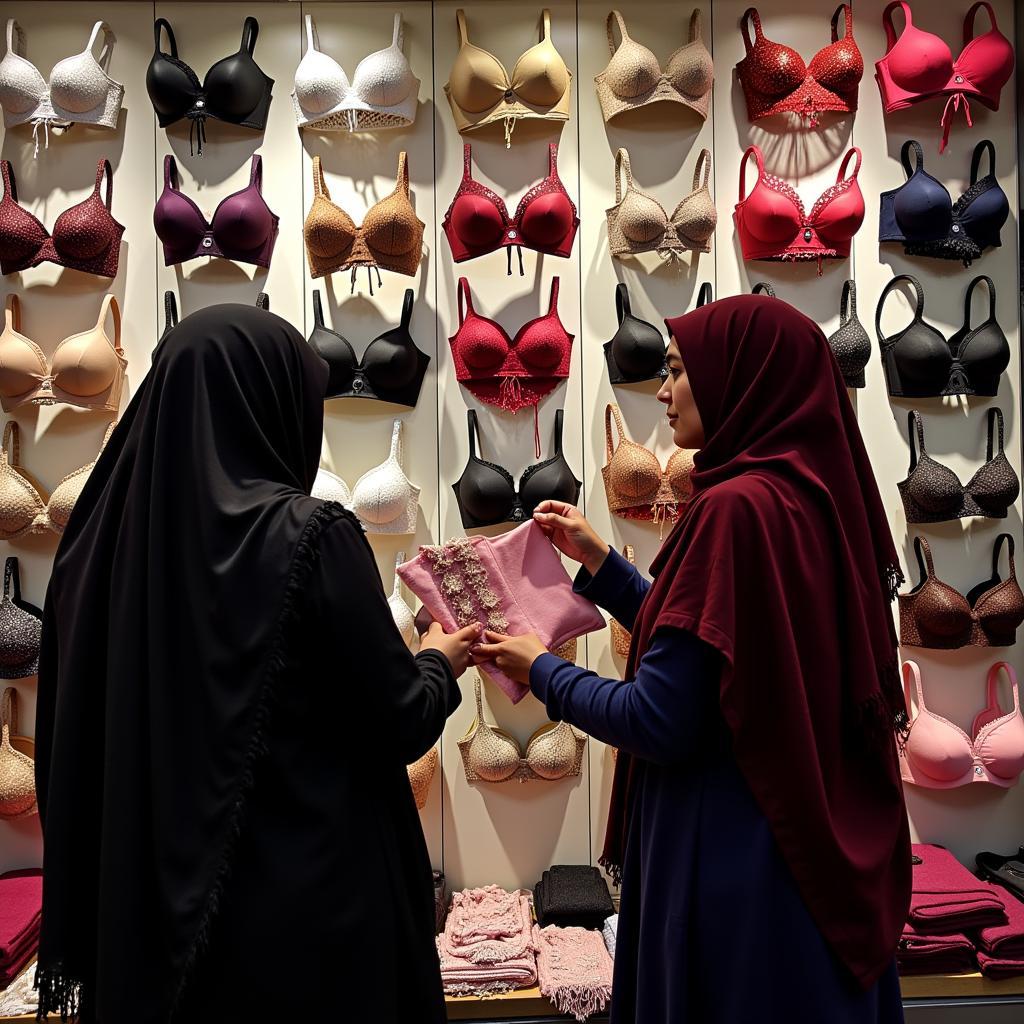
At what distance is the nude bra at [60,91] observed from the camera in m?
2.84

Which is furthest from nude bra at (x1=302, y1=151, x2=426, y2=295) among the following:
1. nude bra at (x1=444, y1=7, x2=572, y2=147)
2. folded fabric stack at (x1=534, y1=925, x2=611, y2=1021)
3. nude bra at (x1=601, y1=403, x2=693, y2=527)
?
folded fabric stack at (x1=534, y1=925, x2=611, y2=1021)

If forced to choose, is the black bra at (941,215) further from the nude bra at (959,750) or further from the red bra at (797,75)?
the nude bra at (959,750)

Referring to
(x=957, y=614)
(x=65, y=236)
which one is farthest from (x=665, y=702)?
(x=65, y=236)

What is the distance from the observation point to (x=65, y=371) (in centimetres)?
279

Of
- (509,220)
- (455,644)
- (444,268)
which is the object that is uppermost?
(509,220)

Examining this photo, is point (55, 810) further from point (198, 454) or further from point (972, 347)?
point (972, 347)

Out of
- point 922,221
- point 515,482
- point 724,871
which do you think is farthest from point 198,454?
point 922,221

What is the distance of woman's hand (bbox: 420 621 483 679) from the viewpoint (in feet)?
5.87

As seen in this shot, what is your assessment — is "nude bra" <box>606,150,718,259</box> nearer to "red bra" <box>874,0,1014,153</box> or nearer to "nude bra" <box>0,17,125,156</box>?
"red bra" <box>874,0,1014,153</box>

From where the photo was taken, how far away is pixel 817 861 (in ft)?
4.75

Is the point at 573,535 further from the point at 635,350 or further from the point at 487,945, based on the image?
the point at 487,945

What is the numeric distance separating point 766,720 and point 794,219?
1939 millimetres

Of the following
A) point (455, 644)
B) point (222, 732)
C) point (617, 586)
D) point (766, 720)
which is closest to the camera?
point (222, 732)

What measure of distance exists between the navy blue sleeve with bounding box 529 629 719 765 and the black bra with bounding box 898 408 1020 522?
1759mm
